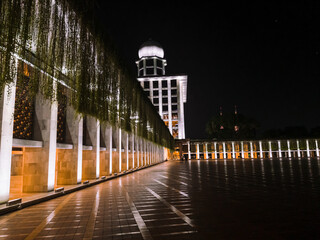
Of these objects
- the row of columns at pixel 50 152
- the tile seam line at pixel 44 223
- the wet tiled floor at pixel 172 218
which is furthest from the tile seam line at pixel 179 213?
the row of columns at pixel 50 152

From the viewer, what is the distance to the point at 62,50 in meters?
5.90

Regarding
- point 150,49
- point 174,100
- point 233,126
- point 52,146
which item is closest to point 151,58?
point 150,49

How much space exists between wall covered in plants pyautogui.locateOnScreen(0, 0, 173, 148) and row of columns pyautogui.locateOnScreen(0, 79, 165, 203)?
0.74 m

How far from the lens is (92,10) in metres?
7.12

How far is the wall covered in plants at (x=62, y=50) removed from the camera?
173 inches

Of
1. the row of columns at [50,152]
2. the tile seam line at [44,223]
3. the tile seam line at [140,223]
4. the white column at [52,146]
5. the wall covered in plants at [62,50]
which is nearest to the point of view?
the tile seam line at [140,223]

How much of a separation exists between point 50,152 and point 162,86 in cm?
7149

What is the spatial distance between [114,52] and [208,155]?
57528mm

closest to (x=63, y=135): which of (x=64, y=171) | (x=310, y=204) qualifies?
(x=64, y=171)

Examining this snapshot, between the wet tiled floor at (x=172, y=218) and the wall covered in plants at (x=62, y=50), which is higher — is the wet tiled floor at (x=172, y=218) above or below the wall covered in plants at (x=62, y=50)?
below

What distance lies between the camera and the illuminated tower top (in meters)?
81.4

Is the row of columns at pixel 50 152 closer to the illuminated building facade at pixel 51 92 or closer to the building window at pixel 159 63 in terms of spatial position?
the illuminated building facade at pixel 51 92

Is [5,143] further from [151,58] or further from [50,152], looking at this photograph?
[151,58]

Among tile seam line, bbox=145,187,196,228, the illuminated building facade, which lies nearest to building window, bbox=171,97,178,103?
the illuminated building facade
